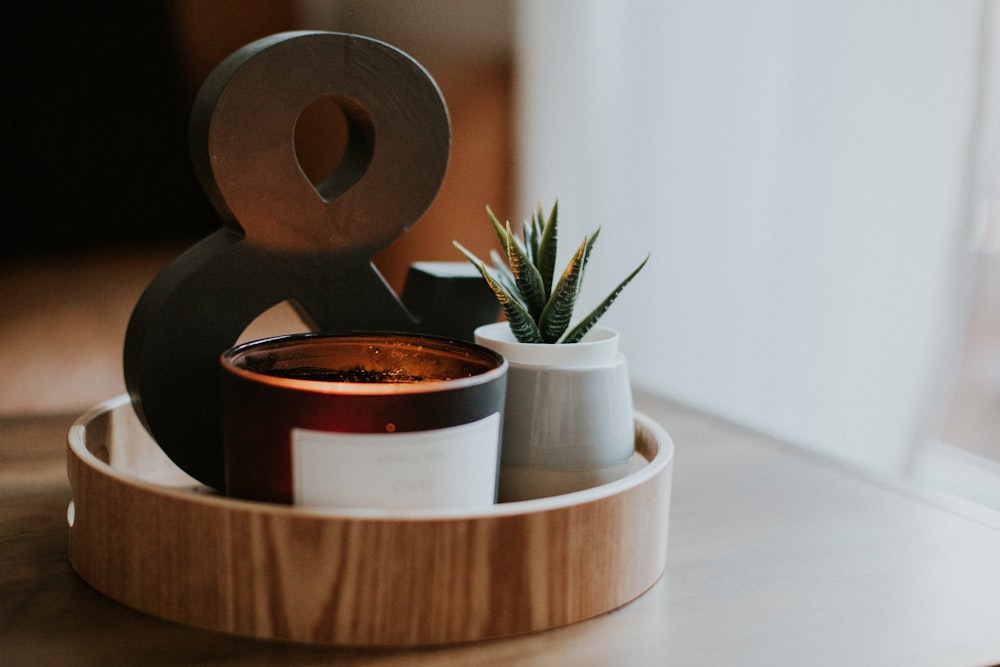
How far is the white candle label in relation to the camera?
1.15 ft

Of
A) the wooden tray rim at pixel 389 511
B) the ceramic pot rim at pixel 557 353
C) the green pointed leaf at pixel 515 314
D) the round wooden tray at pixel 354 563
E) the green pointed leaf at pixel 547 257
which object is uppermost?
the green pointed leaf at pixel 547 257

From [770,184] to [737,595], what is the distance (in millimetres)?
568

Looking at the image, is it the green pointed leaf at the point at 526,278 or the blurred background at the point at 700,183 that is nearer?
the green pointed leaf at the point at 526,278

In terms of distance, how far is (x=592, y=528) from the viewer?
375 mm

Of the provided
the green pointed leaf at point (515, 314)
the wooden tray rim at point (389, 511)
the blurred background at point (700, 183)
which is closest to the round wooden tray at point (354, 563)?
the wooden tray rim at point (389, 511)

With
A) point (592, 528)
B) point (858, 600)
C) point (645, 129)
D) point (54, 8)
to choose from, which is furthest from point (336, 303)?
point (645, 129)

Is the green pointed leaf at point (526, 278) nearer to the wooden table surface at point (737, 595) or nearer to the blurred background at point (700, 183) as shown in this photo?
the wooden table surface at point (737, 595)

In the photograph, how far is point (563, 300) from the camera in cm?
46

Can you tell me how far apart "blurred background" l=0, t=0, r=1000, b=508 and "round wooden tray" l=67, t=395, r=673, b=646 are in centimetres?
33

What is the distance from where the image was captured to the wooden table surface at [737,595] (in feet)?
1.16

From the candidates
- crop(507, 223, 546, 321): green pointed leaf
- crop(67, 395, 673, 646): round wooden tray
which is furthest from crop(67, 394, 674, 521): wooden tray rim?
crop(507, 223, 546, 321): green pointed leaf

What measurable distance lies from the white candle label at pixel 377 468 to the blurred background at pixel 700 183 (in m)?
0.37

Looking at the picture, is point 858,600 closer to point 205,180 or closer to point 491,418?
point 491,418

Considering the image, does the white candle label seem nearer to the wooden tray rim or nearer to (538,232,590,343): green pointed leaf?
the wooden tray rim
